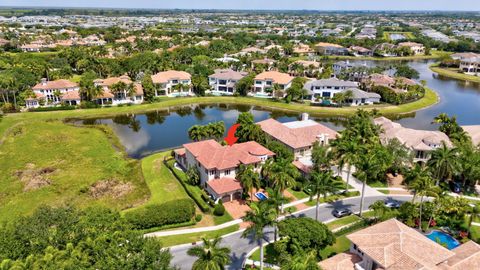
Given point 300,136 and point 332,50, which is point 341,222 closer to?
point 300,136

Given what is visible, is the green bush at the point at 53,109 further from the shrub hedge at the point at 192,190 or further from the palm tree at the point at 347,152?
the palm tree at the point at 347,152

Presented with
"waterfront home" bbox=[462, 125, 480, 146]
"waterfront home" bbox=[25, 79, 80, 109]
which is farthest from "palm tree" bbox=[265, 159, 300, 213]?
"waterfront home" bbox=[25, 79, 80, 109]

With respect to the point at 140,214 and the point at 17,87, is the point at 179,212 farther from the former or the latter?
the point at 17,87

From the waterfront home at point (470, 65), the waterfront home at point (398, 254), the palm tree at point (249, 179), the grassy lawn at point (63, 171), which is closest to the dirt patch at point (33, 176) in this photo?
the grassy lawn at point (63, 171)

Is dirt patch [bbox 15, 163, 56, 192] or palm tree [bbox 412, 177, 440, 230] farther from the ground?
palm tree [bbox 412, 177, 440, 230]

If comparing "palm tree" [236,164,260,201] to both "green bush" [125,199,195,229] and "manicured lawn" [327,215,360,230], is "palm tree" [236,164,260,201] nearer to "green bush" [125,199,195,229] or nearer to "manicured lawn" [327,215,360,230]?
"green bush" [125,199,195,229]
